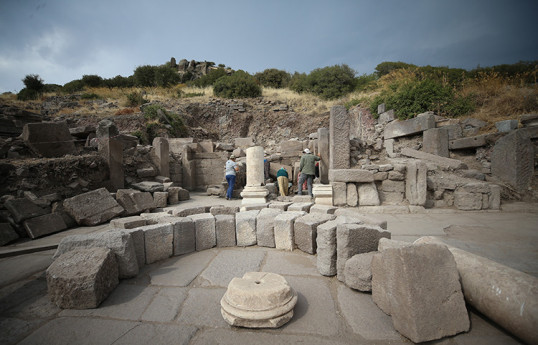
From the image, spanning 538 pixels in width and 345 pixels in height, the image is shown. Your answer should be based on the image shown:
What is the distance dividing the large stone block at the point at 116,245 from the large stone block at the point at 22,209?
8.99ft

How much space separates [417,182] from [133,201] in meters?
7.66

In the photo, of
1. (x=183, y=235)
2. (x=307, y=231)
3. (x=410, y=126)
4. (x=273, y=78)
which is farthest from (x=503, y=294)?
(x=273, y=78)

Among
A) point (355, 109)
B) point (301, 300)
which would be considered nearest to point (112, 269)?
point (301, 300)

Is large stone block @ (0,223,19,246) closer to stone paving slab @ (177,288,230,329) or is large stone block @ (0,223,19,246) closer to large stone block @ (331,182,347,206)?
stone paving slab @ (177,288,230,329)

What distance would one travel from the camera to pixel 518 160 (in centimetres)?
685

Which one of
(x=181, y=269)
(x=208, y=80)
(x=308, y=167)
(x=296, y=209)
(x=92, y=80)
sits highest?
(x=92, y=80)

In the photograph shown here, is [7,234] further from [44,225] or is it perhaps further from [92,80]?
[92,80]

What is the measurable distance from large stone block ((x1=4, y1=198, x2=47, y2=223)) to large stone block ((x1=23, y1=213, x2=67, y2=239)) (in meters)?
0.14

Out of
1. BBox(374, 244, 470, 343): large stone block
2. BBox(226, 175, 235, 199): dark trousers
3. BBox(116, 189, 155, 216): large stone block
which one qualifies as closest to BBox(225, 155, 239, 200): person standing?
BBox(226, 175, 235, 199): dark trousers

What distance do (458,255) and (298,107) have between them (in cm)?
2039

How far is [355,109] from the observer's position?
49.4ft

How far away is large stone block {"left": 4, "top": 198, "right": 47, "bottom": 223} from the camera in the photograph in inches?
178

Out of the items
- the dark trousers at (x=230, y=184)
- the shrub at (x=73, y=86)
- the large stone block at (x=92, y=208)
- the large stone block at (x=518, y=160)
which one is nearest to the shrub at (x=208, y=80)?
the shrub at (x=73, y=86)

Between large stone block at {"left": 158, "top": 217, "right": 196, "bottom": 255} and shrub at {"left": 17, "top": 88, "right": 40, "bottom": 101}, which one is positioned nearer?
large stone block at {"left": 158, "top": 217, "right": 196, "bottom": 255}
